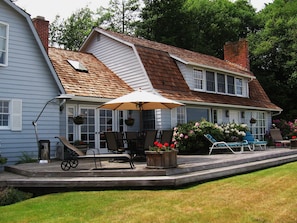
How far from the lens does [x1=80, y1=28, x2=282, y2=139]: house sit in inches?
631

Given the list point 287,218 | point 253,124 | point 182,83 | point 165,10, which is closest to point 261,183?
point 287,218

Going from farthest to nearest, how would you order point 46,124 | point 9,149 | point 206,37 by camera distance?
1. point 206,37
2. point 46,124
3. point 9,149

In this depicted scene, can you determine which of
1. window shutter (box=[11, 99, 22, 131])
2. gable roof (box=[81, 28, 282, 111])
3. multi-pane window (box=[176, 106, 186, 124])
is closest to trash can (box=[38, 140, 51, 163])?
window shutter (box=[11, 99, 22, 131])

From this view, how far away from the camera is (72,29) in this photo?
35750 mm

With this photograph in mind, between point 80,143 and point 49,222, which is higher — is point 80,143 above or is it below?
above

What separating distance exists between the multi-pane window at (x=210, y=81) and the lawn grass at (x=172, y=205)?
1151cm

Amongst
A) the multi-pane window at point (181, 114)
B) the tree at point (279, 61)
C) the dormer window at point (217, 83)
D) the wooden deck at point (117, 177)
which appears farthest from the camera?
the tree at point (279, 61)

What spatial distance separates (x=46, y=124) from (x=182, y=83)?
304 inches

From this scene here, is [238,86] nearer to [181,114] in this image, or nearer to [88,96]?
[181,114]

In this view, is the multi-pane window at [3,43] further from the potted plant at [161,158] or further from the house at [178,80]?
the house at [178,80]

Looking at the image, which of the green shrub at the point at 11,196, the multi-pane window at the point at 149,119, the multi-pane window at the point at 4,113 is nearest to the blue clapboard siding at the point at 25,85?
the multi-pane window at the point at 4,113

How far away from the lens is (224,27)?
34.1 metres

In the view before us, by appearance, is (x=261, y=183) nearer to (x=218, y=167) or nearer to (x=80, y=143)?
(x=218, y=167)

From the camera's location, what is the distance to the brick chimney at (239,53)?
79.6 feet
